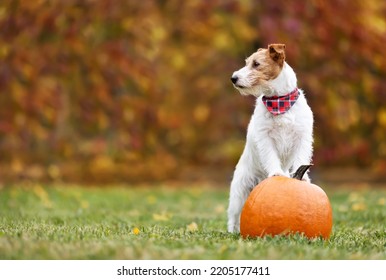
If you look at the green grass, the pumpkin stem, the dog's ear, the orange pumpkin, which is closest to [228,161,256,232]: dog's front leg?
the green grass

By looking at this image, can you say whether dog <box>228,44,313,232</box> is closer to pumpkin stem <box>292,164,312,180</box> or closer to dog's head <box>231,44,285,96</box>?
dog's head <box>231,44,285,96</box>

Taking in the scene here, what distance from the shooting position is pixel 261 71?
5559mm

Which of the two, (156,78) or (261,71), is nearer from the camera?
(261,71)

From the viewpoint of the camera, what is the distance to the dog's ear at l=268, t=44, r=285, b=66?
5.54 metres

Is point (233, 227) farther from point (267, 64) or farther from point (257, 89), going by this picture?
point (267, 64)

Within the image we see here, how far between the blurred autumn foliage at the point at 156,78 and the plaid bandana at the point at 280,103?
20.5ft

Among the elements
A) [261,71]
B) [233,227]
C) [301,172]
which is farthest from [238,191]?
[261,71]

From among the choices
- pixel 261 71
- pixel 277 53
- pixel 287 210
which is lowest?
pixel 287 210

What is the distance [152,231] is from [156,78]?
8.76 meters

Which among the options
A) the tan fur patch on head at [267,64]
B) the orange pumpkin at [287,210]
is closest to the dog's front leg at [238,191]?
the orange pumpkin at [287,210]

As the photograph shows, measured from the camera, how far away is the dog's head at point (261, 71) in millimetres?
5520

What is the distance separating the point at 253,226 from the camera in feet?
17.1

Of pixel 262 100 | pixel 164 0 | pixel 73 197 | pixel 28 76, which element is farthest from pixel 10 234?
pixel 164 0

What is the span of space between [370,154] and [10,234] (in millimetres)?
11187
